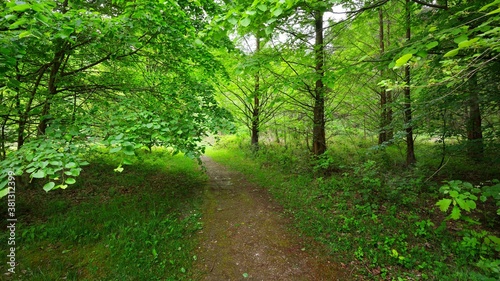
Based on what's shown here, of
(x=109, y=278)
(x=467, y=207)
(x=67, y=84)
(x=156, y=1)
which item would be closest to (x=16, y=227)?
(x=109, y=278)

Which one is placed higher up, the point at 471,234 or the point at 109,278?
the point at 471,234

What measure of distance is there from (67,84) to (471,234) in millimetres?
9662

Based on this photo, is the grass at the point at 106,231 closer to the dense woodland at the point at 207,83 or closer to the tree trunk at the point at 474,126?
the dense woodland at the point at 207,83

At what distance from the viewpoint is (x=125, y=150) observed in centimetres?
276

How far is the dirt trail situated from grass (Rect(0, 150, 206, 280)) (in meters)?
0.43


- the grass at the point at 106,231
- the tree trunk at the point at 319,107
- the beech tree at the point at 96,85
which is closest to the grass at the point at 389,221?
the tree trunk at the point at 319,107

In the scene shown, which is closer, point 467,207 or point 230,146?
point 467,207

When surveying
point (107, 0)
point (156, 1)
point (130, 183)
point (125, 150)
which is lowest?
point (130, 183)

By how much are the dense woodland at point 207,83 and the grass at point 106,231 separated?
158 cm

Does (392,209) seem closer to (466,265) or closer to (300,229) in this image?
(466,265)

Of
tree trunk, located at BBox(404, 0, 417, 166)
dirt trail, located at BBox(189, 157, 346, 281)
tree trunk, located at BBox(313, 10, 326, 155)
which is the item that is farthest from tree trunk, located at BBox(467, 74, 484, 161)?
dirt trail, located at BBox(189, 157, 346, 281)

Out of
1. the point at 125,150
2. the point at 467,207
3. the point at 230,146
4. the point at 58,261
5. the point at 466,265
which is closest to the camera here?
the point at 467,207

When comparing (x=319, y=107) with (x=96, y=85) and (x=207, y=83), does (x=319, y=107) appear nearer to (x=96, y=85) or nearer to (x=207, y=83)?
(x=207, y=83)

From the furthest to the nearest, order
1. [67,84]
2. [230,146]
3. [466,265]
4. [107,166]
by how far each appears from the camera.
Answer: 1. [230,146]
2. [107,166]
3. [67,84]
4. [466,265]
